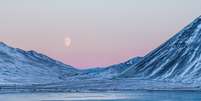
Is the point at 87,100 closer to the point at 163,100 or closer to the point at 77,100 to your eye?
the point at 77,100

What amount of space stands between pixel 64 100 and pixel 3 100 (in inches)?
577

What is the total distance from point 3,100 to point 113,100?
26094 mm

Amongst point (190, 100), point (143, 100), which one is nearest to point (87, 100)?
point (143, 100)

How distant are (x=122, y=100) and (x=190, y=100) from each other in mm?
16620

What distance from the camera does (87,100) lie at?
528ft

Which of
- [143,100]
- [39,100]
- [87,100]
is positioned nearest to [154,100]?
[143,100]

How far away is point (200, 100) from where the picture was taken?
155875mm

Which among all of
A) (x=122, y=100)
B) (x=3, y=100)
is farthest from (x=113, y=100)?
(x=3, y=100)

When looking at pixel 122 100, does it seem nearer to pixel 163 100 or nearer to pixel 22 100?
pixel 163 100

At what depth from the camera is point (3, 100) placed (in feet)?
518

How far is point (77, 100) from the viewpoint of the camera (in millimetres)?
163000

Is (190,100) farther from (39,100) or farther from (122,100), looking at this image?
(39,100)

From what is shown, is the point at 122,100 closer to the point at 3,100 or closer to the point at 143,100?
the point at 143,100

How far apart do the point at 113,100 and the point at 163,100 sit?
521 inches
